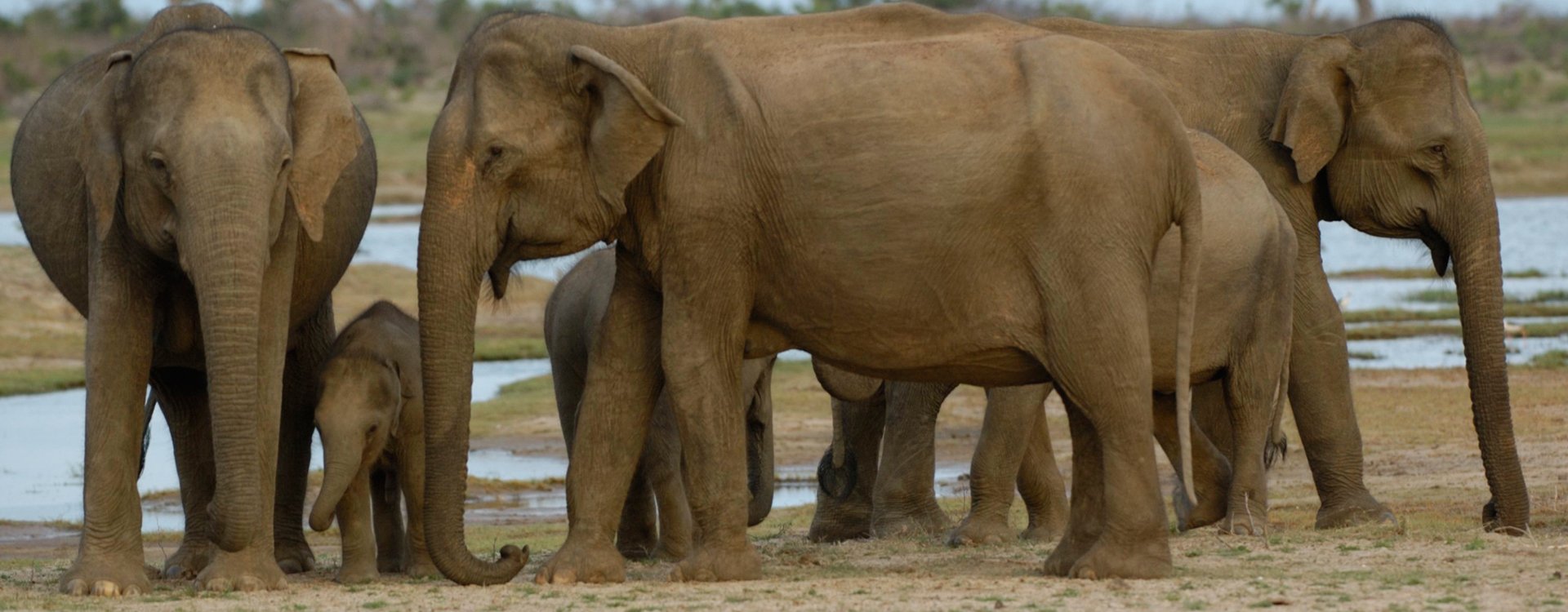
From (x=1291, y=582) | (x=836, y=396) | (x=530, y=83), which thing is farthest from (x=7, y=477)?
(x=1291, y=582)

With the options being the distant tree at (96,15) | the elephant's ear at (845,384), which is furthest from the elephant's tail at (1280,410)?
the distant tree at (96,15)

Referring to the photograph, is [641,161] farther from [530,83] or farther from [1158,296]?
[1158,296]

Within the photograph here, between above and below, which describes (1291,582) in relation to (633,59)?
below

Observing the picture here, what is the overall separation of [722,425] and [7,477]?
8544 mm

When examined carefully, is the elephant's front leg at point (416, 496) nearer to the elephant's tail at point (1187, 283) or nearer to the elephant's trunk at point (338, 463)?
the elephant's trunk at point (338, 463)

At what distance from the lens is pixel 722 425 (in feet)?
28.4

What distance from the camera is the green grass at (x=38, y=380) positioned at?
20.7 m

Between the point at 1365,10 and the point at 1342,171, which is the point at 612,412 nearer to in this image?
the point at 1342,171

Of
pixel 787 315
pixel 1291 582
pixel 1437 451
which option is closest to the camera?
pixel 1291 582

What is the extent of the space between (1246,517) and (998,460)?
1.08 metres

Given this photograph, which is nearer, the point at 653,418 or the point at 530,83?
the point at 530,83

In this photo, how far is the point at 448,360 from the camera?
862 centimetres

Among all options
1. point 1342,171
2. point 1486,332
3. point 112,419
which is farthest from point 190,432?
point 1486,332

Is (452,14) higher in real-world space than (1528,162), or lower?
higher
